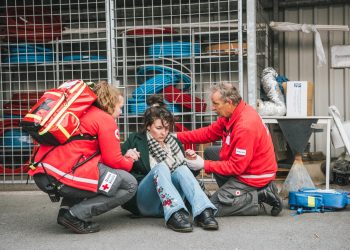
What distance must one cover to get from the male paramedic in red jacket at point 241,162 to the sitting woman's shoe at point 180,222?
512 millimetres

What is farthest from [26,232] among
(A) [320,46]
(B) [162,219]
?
(A) [320,46]

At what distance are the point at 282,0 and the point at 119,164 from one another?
4341 mm

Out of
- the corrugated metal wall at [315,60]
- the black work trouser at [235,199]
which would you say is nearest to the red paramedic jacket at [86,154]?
the black work trouser at [235,199]

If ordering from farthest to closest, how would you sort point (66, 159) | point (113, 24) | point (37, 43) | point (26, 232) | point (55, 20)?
point (55, 20), point (37, 43), point (113, 24), point (26, 232), point (66, 159)

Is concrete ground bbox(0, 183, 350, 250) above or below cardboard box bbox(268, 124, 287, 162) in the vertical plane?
below

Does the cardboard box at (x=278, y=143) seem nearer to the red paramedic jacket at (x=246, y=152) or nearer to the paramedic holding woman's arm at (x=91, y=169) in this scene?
the red paramedic jacket at (x=246, y=152)

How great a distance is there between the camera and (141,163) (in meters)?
4.01

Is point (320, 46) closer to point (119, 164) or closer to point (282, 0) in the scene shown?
point (282, 0)

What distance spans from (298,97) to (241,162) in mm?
1965

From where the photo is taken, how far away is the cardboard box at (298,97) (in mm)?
5605

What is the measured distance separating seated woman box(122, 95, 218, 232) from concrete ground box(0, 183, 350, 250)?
102 mm

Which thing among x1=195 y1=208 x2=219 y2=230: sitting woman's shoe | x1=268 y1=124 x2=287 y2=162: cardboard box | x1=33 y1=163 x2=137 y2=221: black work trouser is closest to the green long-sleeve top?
x1=33 y1=163 x2=137 y2=221: black work trouser

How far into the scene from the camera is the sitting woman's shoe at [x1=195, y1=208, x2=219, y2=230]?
363 cm

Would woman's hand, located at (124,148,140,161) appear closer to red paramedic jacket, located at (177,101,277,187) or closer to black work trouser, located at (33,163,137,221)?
black work trouser, located at (33,163,137,221)
